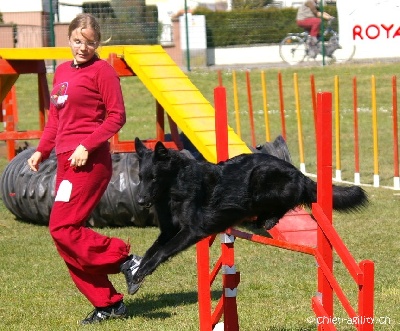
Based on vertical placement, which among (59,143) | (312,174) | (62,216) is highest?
(59,143)

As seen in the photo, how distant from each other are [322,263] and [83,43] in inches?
69.9

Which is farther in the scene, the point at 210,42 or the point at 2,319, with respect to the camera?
the point at 210,42

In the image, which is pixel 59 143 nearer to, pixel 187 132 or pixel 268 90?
pixel 187 132

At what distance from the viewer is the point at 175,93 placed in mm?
8633

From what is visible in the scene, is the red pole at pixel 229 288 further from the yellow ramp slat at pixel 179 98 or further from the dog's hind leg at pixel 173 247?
the yellow ramp slat at pixel 179 98

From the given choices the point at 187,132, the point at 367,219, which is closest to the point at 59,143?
the point at 187,132

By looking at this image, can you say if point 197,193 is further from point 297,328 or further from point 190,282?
point 190,282

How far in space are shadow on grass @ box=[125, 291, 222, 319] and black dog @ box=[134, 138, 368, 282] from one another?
1.13 meters

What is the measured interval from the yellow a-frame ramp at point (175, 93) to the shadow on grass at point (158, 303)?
6.25ft

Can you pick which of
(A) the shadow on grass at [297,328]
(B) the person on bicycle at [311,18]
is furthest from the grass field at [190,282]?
(B) the person on bicycle at [311,18]

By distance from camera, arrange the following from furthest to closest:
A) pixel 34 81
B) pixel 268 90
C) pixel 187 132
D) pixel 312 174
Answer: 1. pixel 34 81
2. pixel 268 90
3. pixel 312 174
4. pixel 187 132

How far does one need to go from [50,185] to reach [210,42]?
14.3 meters

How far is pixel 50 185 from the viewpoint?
8531 millimetres

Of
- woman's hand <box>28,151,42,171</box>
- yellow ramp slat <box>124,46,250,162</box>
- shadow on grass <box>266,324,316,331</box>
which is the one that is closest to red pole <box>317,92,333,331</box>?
shadow on grass <box>266,324,316,331</box>
